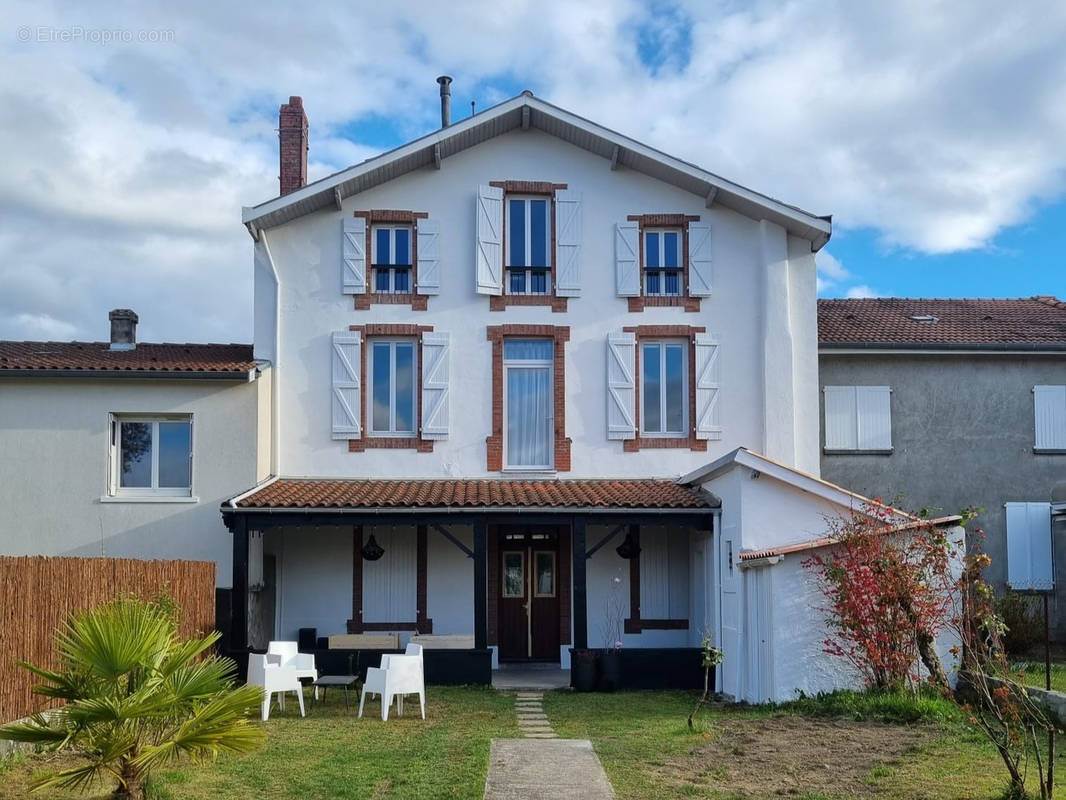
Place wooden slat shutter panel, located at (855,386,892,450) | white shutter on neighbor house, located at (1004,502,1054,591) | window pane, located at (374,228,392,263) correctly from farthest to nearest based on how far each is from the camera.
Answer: wooden slat shutter panel, located at (855,386,892,450) → white shutter on neighbor house, located at (1004,502,1054,591) → window pane, located at (374,228,392,263)

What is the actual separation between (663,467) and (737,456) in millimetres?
3579

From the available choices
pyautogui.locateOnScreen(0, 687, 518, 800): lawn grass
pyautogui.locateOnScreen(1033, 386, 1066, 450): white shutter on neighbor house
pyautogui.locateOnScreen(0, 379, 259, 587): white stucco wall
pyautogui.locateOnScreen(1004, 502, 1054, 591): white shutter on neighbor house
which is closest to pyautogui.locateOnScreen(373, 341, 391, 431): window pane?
pyautogui.locateOnScreen(0, 379, 259, 587): white stucco wall

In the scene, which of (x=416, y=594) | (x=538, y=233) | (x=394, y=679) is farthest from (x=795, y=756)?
(x=538, y=233)

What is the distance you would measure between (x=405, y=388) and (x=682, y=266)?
5.00 meters

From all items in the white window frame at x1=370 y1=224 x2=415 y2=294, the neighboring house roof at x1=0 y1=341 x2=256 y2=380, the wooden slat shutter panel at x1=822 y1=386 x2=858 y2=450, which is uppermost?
the white window frame at x1=370 y1=224 x2=415 y2=294

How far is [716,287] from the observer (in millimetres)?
18781

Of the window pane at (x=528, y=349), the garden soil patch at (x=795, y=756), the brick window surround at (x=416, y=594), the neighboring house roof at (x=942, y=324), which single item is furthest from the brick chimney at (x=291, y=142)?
the garden soil patch at (x=795, y=756)

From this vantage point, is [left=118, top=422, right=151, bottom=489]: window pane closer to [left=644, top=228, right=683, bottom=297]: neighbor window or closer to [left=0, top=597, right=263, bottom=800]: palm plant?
[left=644, top=228, right=683, bottom=297]: neighbor window

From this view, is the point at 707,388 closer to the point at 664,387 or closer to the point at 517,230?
the point at 664,387

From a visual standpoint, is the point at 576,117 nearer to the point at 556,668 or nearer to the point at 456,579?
the point at 456,579

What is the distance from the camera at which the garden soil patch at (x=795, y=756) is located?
9.06m

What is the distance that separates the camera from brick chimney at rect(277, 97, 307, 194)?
19781 millimetres

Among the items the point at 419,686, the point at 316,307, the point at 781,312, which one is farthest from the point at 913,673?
the point at 316,307

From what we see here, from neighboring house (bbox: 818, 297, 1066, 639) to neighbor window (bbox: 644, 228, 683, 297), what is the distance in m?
2.79
